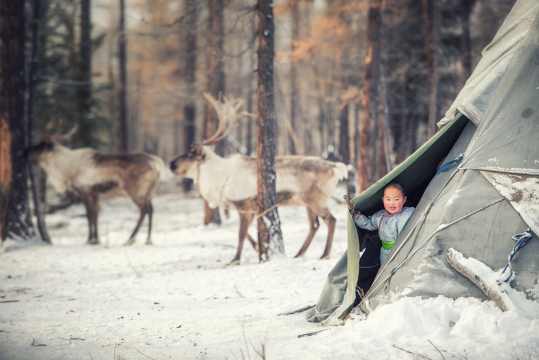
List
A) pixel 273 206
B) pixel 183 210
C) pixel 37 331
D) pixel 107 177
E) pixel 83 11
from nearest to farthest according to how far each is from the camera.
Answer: pixel 37 331
pixel 273 206
pixel 107 177
pixel 183 210
pixel 83 11

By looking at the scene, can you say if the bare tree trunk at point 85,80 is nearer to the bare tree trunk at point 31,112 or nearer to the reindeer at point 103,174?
the bare tree trunk at point 31,112

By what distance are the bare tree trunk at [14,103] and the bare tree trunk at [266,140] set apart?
237 inches

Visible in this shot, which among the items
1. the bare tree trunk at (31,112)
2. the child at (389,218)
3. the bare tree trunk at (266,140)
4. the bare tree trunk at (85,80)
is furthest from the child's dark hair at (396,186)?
the bare tree trunk at (85,80)

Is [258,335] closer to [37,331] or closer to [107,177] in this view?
[37,331]

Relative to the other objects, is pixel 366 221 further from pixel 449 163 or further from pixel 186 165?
pixel 186 165

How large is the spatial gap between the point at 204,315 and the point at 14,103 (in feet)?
26.4

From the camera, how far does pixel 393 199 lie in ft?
12.8

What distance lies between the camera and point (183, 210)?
15.2 meters

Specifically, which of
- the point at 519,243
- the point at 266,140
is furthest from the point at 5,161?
→ the point at 519,243

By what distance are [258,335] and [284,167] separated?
4.61 meters

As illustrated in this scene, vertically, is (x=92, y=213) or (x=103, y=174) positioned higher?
(x=103, y=174)

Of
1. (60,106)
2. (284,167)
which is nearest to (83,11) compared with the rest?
(60,106)

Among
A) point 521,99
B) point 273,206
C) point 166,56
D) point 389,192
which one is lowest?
point 273,206

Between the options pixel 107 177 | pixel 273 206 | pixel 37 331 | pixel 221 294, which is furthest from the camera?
pixel 107 177
